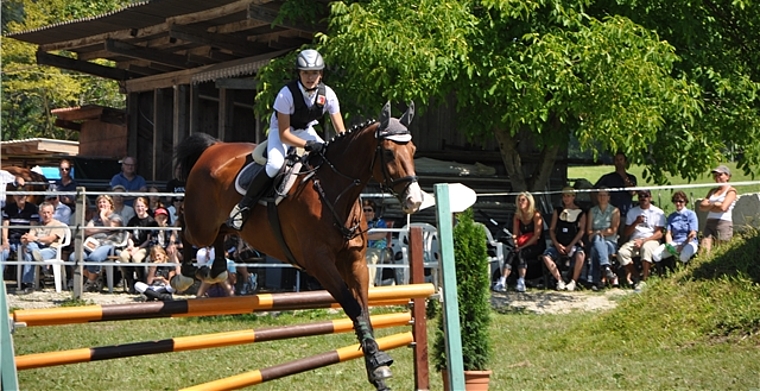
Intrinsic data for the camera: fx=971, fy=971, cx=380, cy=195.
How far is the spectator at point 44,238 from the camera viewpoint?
1507 centimetres

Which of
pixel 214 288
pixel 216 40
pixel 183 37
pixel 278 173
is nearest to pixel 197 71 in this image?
pixel 216 40

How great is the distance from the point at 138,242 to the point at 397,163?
929 cm

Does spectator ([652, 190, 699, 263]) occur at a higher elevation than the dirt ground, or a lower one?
higher

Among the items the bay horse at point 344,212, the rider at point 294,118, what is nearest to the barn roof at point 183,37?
the rider at point 294,118

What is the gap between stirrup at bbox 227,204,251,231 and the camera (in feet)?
24.7

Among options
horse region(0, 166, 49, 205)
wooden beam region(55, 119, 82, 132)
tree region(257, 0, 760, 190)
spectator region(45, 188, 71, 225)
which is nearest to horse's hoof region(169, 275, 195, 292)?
tree region(257, 0, 760, 190)

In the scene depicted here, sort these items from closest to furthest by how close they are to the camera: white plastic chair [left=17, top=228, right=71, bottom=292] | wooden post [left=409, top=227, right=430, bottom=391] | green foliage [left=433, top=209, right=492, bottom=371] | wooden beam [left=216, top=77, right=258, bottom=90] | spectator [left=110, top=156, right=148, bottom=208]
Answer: wooden post [left=409, top=227, right=430, bottom=391], green foliage [left=433, top=209, right=492, bottom=371], white plastic chair [left=17, top=228, right=71, bottom=292], spectator [left=110, top=156, right=148, bottom=208], wooden beam [left=216, top=77, right=258, bottom=90]

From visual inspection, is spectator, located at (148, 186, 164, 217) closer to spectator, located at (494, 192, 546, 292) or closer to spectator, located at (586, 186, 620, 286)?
spectator, located at (494, 192, 546, 292)

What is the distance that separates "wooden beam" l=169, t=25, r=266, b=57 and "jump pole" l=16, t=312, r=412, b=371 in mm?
10951

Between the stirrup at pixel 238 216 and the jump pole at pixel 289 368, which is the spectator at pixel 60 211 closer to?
the stirrup at pixel 238 216

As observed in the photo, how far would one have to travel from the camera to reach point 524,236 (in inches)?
576

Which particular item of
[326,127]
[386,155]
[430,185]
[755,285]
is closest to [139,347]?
[386,155]

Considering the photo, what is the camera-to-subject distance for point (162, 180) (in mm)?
20938

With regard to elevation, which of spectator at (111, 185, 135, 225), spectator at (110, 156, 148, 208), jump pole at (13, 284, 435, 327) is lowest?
jump pole at (13, 284, 435, 327)
